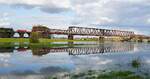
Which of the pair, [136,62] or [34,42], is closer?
[136,62]

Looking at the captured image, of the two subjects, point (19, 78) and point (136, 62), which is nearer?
point (19, 78)

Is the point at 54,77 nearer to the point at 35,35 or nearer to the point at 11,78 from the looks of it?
the point at 11,78

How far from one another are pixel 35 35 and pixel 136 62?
92408 mm

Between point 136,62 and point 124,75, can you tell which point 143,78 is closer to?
point 124,75

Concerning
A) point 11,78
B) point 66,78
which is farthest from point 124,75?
point 11,78

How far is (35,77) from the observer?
3750 centimetres

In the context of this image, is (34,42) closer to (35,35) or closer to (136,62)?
(35,35)

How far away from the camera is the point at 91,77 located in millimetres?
36906

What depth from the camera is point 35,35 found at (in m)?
143

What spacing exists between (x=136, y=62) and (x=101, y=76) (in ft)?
59.0

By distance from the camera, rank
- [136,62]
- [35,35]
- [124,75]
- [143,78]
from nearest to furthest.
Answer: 1. [143,78]
2. [124,75]
3. [136,62]
4. [35,35]

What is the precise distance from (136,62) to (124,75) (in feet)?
54.2

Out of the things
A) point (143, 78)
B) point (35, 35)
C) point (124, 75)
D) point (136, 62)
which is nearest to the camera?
point (143, 78)

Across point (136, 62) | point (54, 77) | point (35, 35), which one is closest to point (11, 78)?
point (54, 77)
